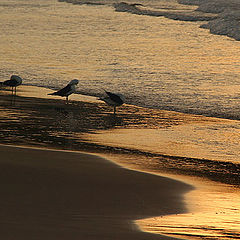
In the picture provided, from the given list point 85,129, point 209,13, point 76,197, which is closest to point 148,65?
point 85,129

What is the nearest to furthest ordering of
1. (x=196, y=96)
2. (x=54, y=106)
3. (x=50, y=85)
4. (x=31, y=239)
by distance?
(x=31, y=239) → (x=54, y=106) → (x=196, y=96) → (x=50, y=85)

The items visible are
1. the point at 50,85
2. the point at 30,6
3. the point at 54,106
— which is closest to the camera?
the point at 54,106

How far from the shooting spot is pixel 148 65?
1888 centimetres

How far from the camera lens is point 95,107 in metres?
13.5

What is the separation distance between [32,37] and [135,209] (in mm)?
20005

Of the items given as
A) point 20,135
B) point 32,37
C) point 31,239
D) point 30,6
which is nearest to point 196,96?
point 20,135

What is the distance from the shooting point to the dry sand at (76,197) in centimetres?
575

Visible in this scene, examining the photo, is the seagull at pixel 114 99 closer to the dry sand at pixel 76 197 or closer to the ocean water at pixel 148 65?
the ocean water at pixel 148 65

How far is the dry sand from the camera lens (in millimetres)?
5746

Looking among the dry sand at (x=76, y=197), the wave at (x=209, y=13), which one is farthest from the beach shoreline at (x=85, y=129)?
the wave at (x=209, y=13)

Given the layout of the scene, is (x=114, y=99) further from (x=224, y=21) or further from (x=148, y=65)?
(x=224, y=21)

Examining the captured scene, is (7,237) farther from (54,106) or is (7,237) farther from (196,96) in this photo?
(196,96)

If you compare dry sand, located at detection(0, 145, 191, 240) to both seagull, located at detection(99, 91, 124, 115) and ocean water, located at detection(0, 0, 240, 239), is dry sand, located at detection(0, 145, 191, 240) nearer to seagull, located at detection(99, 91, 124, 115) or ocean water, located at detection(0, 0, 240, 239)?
ocean water, located at detection(0, 0, 240, 239)

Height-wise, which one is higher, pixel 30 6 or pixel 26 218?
pixel 30 6
